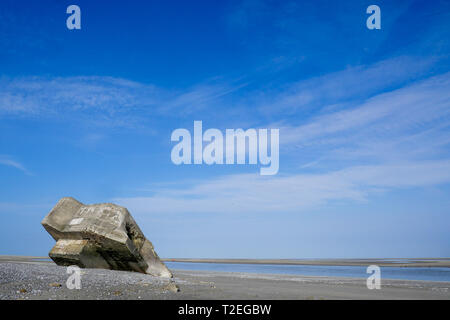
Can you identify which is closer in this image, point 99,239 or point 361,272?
point 99,239

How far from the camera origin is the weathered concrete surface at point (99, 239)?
60.1 feet

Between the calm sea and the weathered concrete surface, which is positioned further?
the calm sea

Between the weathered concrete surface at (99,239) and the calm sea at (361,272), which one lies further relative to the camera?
the calm sea at (361,272)

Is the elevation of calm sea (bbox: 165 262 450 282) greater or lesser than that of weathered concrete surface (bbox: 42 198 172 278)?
lesser

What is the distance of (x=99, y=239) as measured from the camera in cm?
1828

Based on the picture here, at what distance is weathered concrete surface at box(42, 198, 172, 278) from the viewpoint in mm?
18312

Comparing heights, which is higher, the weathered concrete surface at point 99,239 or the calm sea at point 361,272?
the weathered concrete surface at point 99,239

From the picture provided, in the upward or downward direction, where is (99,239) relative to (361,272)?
upward
